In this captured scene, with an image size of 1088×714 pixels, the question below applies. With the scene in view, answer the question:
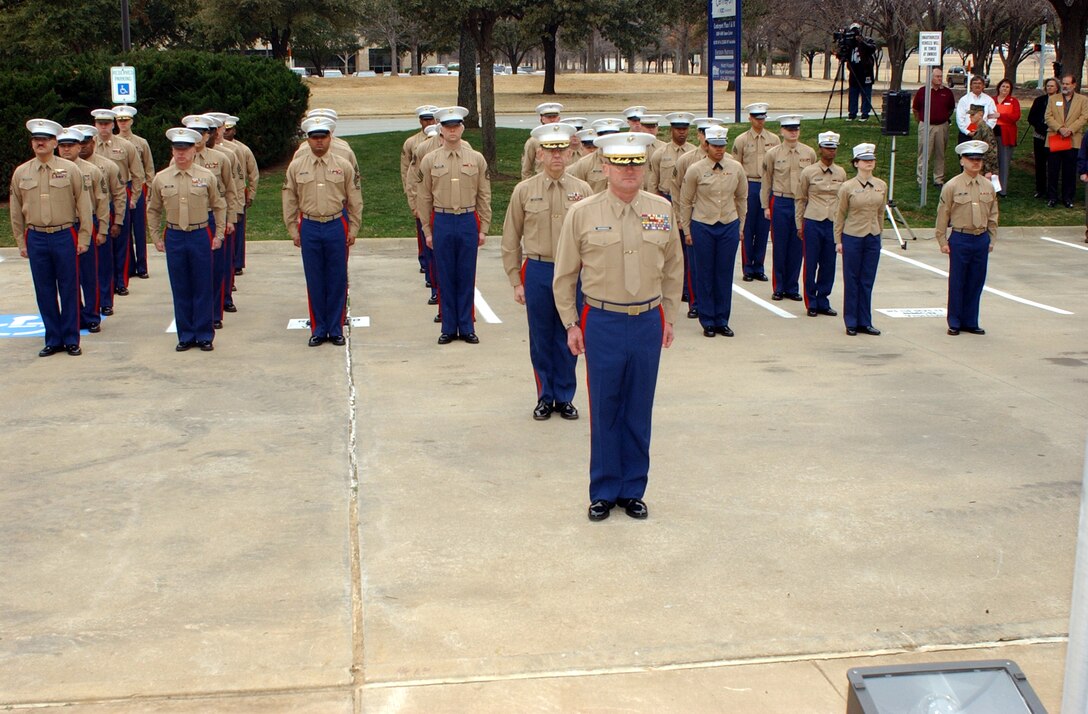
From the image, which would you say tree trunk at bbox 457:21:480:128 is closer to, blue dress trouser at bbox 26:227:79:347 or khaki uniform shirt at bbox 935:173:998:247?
khaki uniform shirt at bbox 935:173:998:247

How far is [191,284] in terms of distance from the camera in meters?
11.0

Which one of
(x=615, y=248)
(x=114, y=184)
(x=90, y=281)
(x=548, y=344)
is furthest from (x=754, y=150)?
(x=615, y=248)

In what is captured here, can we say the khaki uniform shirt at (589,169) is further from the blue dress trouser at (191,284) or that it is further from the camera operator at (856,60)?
the camera operator at (856,60)

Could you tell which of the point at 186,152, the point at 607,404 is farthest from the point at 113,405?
the point at 607,404

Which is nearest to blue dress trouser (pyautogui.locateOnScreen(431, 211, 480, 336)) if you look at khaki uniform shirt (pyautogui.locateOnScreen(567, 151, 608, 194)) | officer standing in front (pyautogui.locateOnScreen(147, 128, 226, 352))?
khaki uniform shirt (pyautogui.locateOnScreen(567, 151, 608, 194))

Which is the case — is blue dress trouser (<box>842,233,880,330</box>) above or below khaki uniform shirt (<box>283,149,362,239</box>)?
below

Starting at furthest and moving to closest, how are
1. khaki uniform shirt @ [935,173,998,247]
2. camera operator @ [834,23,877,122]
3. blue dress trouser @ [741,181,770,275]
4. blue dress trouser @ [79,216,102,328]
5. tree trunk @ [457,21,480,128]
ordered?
camera operator @ [834,23,877,122]
tree trunk @ [457,21,480,128]
blue dress trouser @ [741,181,770,275]
blue dress trouser @ [79,216,102,328]
khaki uniform shirt @ [935,173,998,247]

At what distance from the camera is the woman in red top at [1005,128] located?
67.0ft

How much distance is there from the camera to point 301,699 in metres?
4.85

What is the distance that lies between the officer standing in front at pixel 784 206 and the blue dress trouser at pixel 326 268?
4991 millimetres

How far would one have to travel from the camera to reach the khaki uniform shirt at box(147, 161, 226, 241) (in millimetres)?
10984

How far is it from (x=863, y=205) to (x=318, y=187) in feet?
16.9

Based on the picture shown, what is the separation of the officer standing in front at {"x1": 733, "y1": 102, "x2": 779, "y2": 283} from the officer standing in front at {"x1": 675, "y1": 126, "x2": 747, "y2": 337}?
237 centimetres

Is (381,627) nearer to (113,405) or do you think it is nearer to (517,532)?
(517,532)
